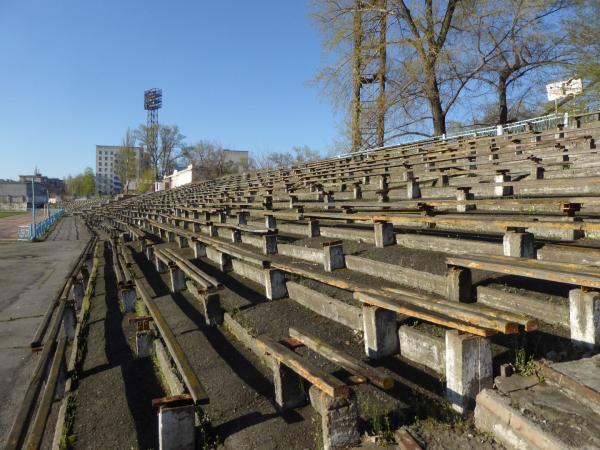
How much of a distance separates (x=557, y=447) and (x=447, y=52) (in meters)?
21.4

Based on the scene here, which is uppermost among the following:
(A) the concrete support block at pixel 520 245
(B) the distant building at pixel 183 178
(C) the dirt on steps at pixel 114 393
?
(B) the distant building at pixel 183 178

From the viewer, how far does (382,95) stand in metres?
22.6

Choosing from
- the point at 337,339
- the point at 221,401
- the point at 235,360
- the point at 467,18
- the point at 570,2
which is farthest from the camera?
the point at 467,18

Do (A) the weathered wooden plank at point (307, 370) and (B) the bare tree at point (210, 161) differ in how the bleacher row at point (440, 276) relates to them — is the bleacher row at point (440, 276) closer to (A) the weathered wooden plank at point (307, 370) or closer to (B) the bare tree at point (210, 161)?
(A) the weathered wooden plank at point (307, 370)

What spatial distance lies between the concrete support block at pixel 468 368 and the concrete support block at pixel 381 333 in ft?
2.46

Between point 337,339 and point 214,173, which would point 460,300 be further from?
point 214,173

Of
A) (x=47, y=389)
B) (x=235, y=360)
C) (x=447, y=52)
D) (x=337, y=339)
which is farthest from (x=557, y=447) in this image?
(x=447, y=52)

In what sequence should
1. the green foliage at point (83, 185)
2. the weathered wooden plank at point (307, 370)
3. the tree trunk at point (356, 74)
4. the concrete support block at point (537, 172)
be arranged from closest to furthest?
the weathered wooden plank at point (307, 370), the concrete support block at point (537, 172), the tree trunk at point (356, 74), the green foliage at point (83, 185)

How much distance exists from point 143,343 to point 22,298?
9.56m

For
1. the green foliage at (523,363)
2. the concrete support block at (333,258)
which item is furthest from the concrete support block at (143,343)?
the green foliage at (523,363)

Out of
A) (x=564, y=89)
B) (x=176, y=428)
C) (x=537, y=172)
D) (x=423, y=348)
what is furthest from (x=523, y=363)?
(x=564, y=89)

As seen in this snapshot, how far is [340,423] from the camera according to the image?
7.63 ft

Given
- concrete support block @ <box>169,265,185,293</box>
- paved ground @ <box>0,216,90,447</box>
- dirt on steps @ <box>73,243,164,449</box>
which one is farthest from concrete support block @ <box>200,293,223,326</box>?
paved ground @ <box>0,216,90,447</box>

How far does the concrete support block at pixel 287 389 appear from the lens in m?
2.94
